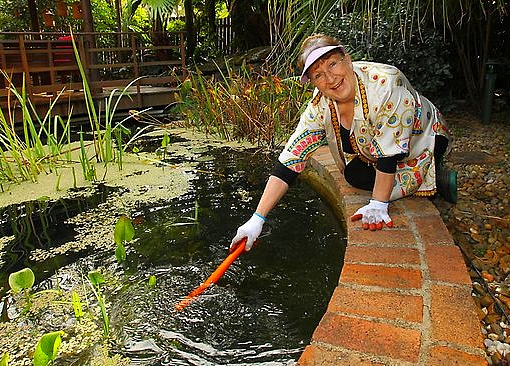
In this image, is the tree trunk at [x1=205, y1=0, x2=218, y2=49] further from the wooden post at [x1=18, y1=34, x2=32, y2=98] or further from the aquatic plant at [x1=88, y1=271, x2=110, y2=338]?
the aquatic plant at [x1=88, y1=271, x2=110, y2=338]

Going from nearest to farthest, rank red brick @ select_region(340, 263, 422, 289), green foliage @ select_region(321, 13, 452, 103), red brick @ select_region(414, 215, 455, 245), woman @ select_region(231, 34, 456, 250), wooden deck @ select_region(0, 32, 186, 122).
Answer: red brick @ select_region(340, 263, 422, 289) → red brick @ select_region(414, 215, 455, 245) → woman @ select_region(231, 34, 456, 250) → green foliage @ select_region(321, 13, 452, 103) → wooden deck @ select_region(0, 32, 186, 122)

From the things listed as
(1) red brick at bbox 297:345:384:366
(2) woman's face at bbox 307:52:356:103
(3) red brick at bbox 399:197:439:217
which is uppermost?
(2) woman's face at bbox 307:52:356:103

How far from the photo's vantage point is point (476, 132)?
11.0 ft

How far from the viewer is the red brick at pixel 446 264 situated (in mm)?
1121

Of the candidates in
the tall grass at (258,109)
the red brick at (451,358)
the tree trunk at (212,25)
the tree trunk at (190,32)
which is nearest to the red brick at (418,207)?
the red brick at (451,358)

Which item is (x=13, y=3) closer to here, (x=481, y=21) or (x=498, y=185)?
(x=481, y=21)

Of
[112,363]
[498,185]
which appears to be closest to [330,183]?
[498,185]

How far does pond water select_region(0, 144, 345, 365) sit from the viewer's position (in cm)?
123

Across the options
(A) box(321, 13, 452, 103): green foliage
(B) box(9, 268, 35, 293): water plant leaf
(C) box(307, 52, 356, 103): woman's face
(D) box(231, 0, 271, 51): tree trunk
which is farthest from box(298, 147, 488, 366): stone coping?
(D) box(231, 0, 271, 51): tree trunk

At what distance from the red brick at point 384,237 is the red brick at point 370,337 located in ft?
1.37

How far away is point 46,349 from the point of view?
96 centimetres

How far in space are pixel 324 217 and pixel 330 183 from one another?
0.76 ft

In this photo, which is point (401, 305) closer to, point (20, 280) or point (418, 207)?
point (418, 207)

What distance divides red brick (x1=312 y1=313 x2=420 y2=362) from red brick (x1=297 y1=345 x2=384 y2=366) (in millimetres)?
22
